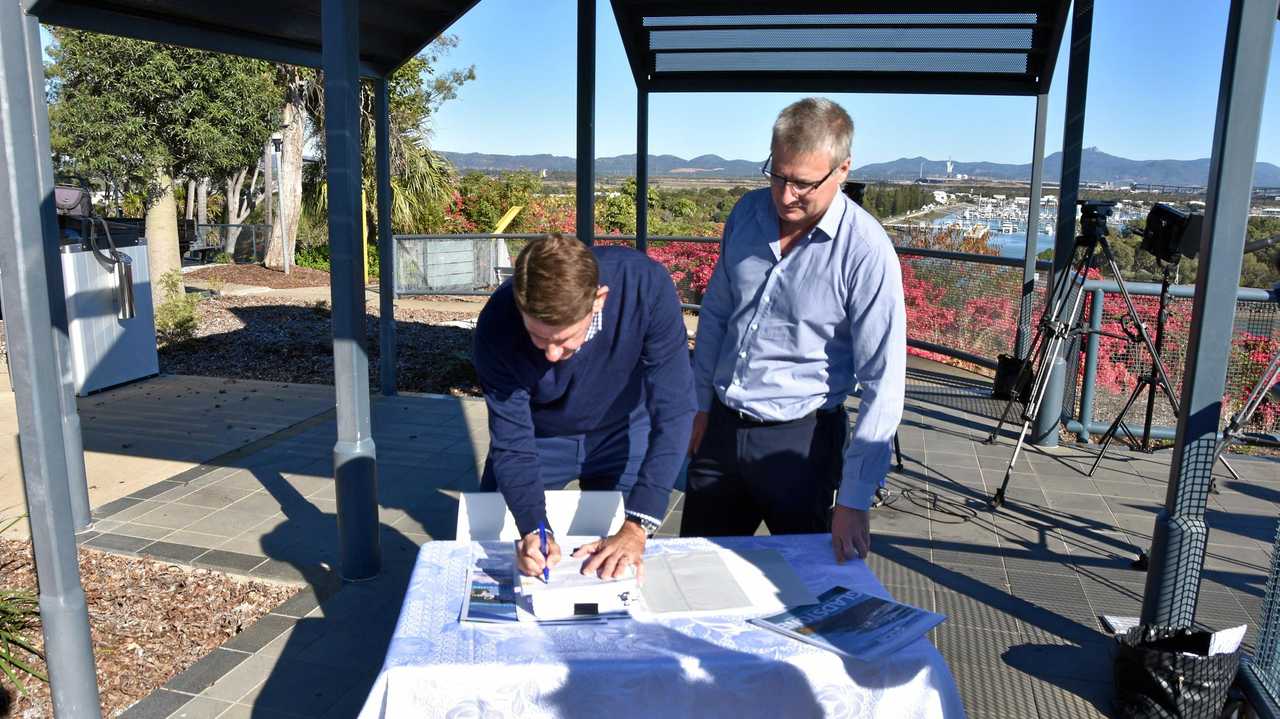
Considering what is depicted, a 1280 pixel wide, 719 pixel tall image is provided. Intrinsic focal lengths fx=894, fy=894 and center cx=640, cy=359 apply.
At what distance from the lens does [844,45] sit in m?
5.92

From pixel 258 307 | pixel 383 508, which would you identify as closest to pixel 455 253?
pixel 258 307

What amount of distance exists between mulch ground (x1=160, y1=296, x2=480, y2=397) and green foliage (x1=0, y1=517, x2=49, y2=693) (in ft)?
12.3

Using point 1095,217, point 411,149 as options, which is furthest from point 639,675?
point 411,149

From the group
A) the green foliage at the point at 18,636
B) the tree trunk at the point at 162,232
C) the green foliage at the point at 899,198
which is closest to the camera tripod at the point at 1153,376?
the green foliage at the point at 18,636

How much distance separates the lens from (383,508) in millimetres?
4836

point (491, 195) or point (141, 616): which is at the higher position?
point (491, 195)

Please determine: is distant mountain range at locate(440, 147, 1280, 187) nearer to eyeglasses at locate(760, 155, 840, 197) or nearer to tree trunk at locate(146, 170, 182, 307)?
eyeglasses at locate(760, 155, 840, 197)

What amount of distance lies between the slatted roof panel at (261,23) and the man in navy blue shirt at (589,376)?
11.7 feet

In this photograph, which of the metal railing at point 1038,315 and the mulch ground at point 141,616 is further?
the metal railing at point 1038,315

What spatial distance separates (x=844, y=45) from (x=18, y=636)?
17.9 feet

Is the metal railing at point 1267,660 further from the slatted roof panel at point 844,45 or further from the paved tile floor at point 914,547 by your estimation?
the slatted roof panel at point 844,45

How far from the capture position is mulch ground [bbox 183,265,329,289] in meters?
17.0

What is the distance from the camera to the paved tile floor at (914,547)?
308cm

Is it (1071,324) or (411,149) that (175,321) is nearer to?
(1071,324)
